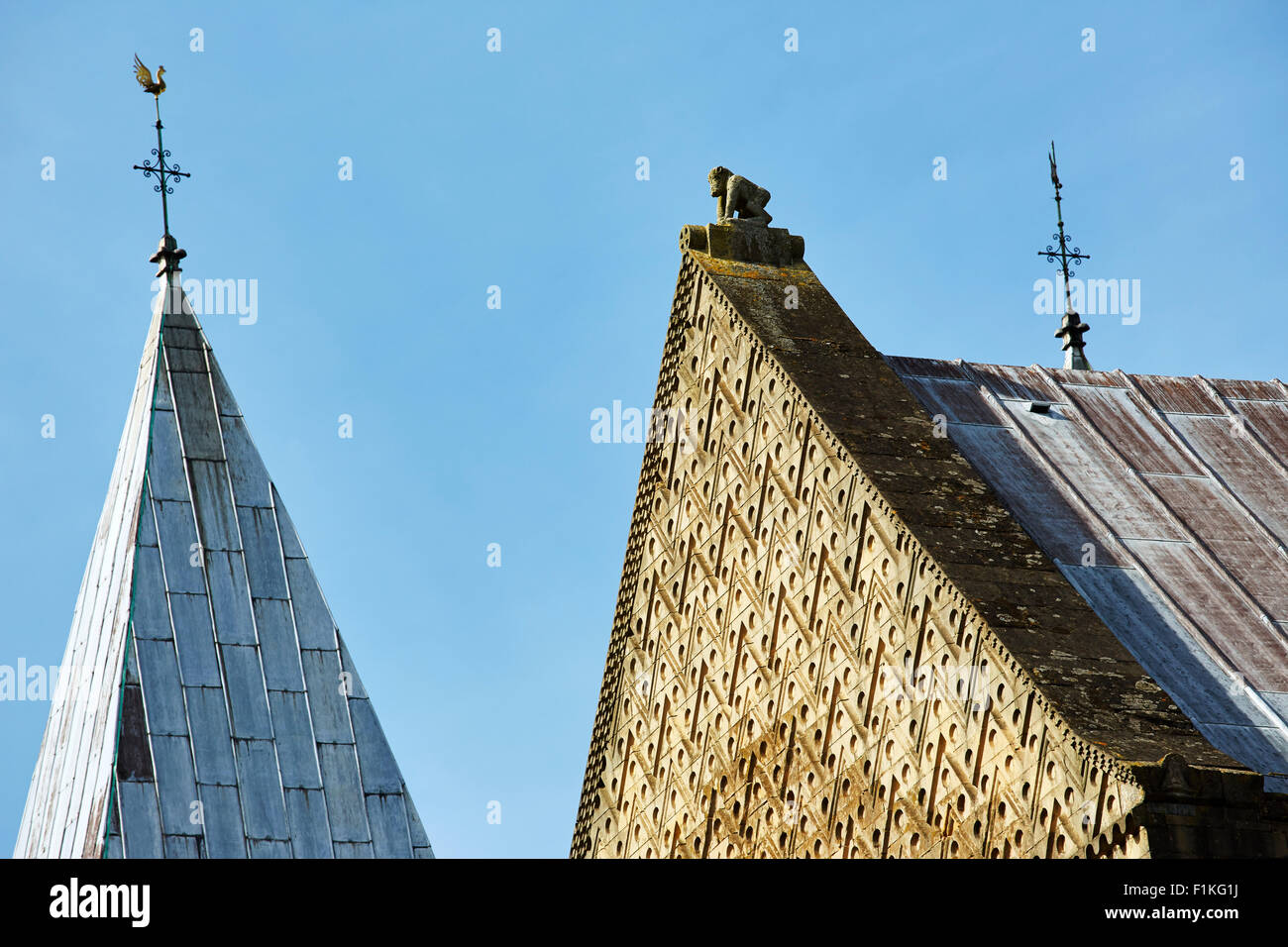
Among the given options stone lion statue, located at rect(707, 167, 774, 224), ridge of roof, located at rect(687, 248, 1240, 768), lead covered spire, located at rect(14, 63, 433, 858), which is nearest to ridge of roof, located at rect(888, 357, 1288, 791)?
ridge of roof, located at rect(687, 248, 1240, 768)

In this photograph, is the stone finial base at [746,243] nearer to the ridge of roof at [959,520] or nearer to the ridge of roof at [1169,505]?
the ridge of roof at [959,520]

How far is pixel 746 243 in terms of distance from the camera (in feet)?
82.6

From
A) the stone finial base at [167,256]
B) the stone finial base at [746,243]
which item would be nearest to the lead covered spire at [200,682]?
the stone finial base at [167,256]

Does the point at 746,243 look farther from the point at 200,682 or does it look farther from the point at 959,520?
the point at 200,682

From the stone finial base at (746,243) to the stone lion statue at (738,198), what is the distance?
0.26 meters

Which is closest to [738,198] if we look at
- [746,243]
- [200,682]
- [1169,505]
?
[746,243]

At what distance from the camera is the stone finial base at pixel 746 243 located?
25.1 metres

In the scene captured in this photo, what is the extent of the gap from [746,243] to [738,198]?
0.67 m

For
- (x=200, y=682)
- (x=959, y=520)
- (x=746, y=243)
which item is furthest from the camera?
(x=200, y=682)

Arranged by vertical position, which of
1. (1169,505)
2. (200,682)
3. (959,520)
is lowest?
(959,520)
